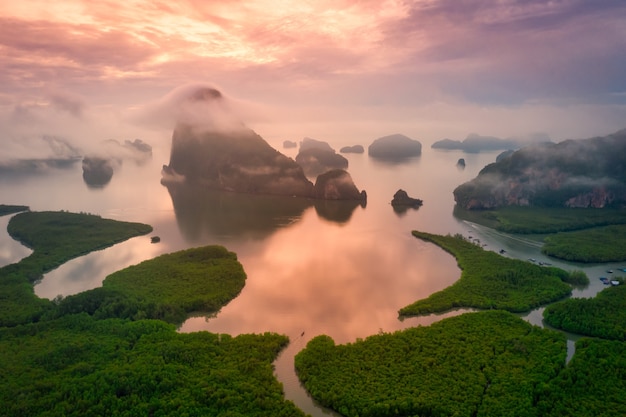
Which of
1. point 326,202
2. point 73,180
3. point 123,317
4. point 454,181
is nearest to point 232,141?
point 326,202

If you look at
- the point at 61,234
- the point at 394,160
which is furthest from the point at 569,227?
the point at 394,160

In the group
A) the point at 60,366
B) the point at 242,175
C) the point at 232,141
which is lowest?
the point at 60,366

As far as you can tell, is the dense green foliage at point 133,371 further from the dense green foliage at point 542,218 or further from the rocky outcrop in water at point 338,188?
the rocky outcrop in water at point 338,188

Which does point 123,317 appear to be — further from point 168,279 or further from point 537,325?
point 537,325

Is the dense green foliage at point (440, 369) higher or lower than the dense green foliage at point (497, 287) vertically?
lower

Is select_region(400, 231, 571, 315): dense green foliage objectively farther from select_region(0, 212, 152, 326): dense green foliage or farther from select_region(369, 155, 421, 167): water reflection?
select_region(369, 155, 421, 167): water reflection

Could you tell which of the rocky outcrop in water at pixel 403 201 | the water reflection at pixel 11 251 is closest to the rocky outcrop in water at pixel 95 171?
the water reflection at pixel 11 251

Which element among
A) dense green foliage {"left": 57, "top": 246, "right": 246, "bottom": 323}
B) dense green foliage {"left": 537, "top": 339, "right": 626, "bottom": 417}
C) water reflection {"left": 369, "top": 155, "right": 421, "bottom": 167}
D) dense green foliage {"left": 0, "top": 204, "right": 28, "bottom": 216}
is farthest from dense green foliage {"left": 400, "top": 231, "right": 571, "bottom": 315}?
water reflection {"left": 369, "top": 155, "right": 421, "bottom": 167}
